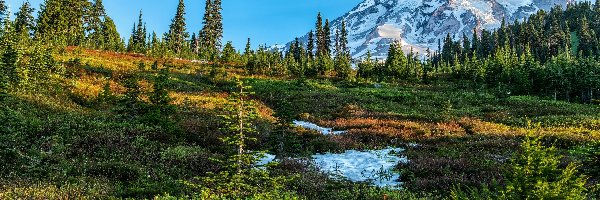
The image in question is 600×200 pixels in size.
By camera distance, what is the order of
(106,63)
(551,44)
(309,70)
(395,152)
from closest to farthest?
(395,152) < (106,63) < (309,70) < (551,44)

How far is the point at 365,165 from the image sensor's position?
66.1 feet

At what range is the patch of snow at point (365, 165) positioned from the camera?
17.6m

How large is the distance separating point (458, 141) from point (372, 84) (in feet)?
132

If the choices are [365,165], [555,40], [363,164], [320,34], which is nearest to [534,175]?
[365,165]

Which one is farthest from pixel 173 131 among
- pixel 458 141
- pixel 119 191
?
pixel 458 141

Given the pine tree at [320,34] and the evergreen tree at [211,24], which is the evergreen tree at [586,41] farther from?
the evergreen tree at [211,24]

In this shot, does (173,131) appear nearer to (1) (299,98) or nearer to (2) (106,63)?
(1) (299,98)

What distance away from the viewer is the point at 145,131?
824 inches

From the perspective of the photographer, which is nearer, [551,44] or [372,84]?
[372,84]

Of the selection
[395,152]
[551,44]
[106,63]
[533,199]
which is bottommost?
[395,152]

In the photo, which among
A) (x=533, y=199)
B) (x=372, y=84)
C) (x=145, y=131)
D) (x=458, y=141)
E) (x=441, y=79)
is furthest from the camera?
(x=441, y=79)

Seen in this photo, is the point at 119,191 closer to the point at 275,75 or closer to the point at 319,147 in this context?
the point at 319,147

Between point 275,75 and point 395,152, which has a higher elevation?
point 275,75

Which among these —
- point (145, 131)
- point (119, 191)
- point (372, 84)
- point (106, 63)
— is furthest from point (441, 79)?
point (119, 191)
